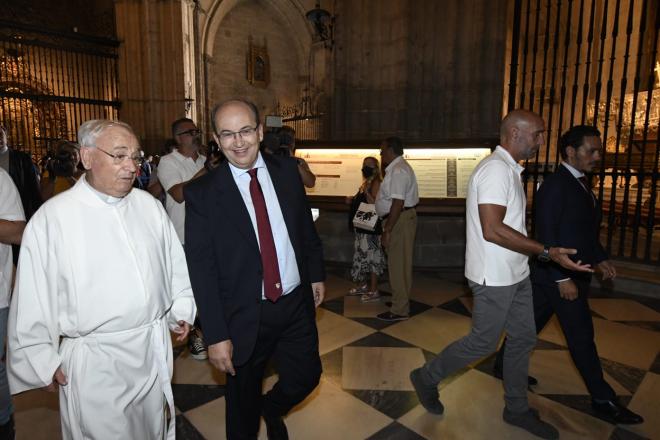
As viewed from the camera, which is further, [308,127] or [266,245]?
[308,127]

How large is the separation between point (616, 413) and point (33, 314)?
Result: 2909mm

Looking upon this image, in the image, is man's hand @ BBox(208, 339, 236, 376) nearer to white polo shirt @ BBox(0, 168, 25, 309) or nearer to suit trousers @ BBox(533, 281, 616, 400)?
white polo shirt @ BBox(0, 168, 25, 309)

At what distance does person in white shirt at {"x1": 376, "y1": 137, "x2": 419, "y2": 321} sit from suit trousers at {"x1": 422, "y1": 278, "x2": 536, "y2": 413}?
1.63 meters

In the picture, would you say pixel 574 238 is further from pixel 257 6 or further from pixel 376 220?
pixel 257 6

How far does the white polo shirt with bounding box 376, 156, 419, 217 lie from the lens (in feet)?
12.6

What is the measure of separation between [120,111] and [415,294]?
11.0 m

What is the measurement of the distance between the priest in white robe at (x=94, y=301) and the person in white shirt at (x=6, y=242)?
2.03 feet

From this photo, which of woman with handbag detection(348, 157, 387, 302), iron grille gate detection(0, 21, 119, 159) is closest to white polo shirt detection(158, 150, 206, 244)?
woman with handbag detection(348, 157, 387, 302)

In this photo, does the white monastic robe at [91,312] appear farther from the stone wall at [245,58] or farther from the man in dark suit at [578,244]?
the stone wall at [245,58]

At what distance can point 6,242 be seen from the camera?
188cm

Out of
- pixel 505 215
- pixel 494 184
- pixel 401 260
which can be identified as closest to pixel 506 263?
pixel 505 215

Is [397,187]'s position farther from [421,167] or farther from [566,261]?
[566,261]

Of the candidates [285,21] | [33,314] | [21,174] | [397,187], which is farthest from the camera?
[285,21]

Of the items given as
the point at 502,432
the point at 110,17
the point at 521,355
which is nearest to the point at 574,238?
the point at 521,355
